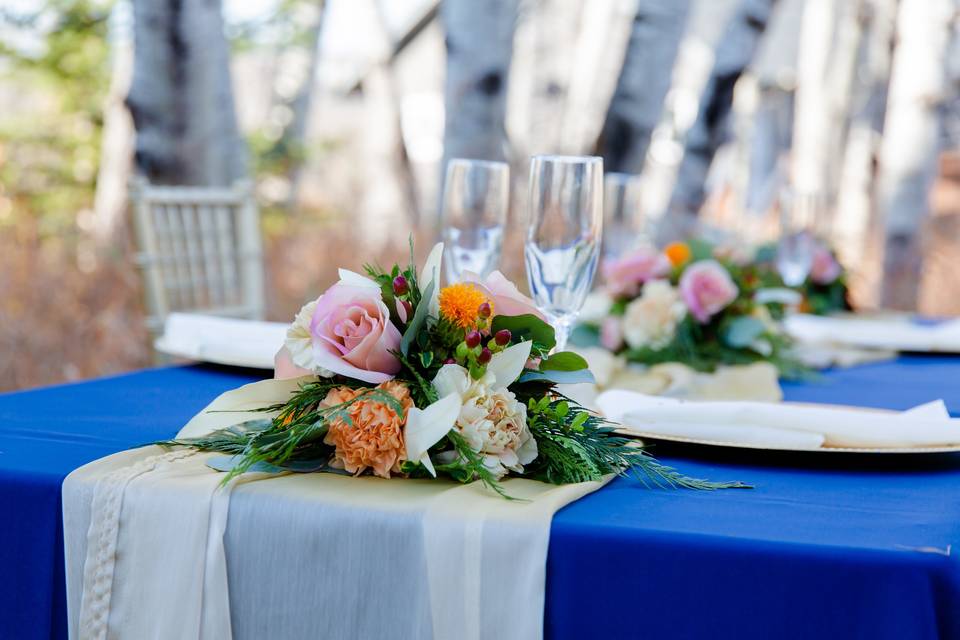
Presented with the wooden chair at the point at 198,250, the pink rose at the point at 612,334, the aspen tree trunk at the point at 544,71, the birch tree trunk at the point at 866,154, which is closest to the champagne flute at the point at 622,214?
the pink rose at the point at 612,334

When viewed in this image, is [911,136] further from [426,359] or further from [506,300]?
[426,359]

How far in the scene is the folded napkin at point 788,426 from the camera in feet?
3.83

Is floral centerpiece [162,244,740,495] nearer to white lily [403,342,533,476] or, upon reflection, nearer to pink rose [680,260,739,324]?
white lily [403,342,533,476]

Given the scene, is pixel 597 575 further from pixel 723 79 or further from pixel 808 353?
pixel 723 79

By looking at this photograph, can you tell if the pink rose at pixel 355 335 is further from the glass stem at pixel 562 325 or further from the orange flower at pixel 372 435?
the glass stem at pixel 562 325

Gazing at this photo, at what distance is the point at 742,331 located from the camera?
1999mm

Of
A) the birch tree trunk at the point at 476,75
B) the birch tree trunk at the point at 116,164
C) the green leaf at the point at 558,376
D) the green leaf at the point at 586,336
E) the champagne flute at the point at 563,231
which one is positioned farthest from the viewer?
the birch tree trunk at the point at 116,164

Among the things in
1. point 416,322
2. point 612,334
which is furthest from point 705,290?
point 416,322

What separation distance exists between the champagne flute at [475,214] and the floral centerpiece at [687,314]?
0.46 meters

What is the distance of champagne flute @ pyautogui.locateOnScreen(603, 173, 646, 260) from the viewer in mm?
2234

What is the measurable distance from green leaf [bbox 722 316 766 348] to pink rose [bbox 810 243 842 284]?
0.95 meters

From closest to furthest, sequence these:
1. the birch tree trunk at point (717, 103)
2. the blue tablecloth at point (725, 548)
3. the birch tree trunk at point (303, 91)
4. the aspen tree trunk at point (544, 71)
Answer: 1. the blue tablecloth at point (725, 548)
2. the birch tree trunk at point (717, 103)
3. the aspen tree trunk at point (544, 71)
4. the birch tree trunk at point (303, 91)

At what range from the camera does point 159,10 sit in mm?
4570

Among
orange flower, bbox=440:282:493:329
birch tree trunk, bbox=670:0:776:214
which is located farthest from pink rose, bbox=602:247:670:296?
birch tree trunk, bbox=670:0:776:214
